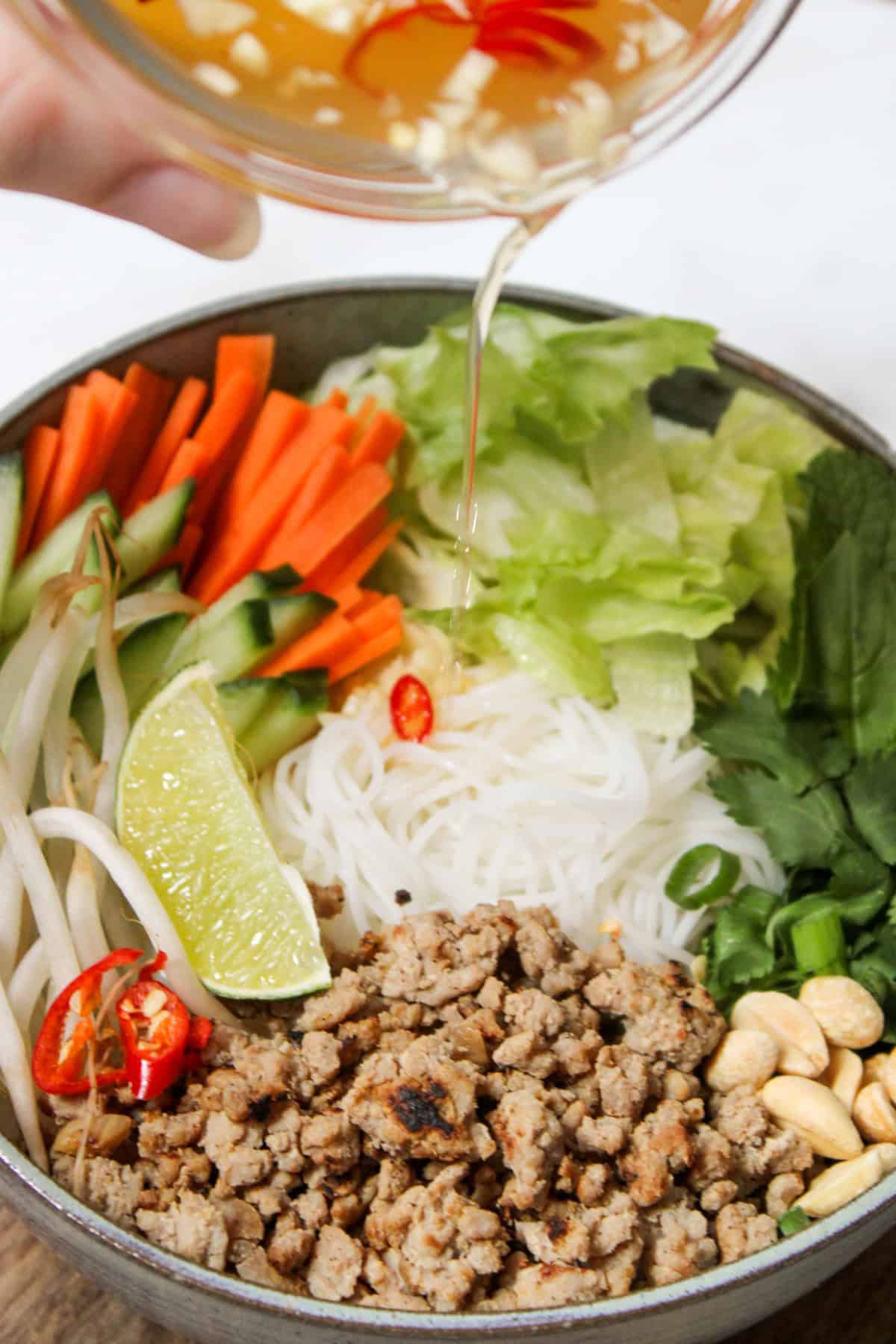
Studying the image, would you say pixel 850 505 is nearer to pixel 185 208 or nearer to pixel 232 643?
pixel 232 643

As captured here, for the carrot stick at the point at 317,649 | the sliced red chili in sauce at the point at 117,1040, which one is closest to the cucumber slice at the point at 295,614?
the carrot stick at the point at 317,649

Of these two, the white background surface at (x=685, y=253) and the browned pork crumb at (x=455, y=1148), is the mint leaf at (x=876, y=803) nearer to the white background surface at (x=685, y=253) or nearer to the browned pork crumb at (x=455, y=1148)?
the browned pork crumb at (x=455, y=1148)

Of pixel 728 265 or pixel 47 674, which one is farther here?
pixel 728 265

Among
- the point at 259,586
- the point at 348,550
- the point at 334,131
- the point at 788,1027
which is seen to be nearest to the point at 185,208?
the point at 334,131

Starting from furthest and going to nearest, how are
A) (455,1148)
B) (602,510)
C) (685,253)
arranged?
(685,253)
(602,510)
(455,1148)

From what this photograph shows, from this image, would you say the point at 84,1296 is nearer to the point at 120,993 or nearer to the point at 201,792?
the point at 120,993

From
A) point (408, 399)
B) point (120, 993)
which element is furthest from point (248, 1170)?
point (408, 399)
